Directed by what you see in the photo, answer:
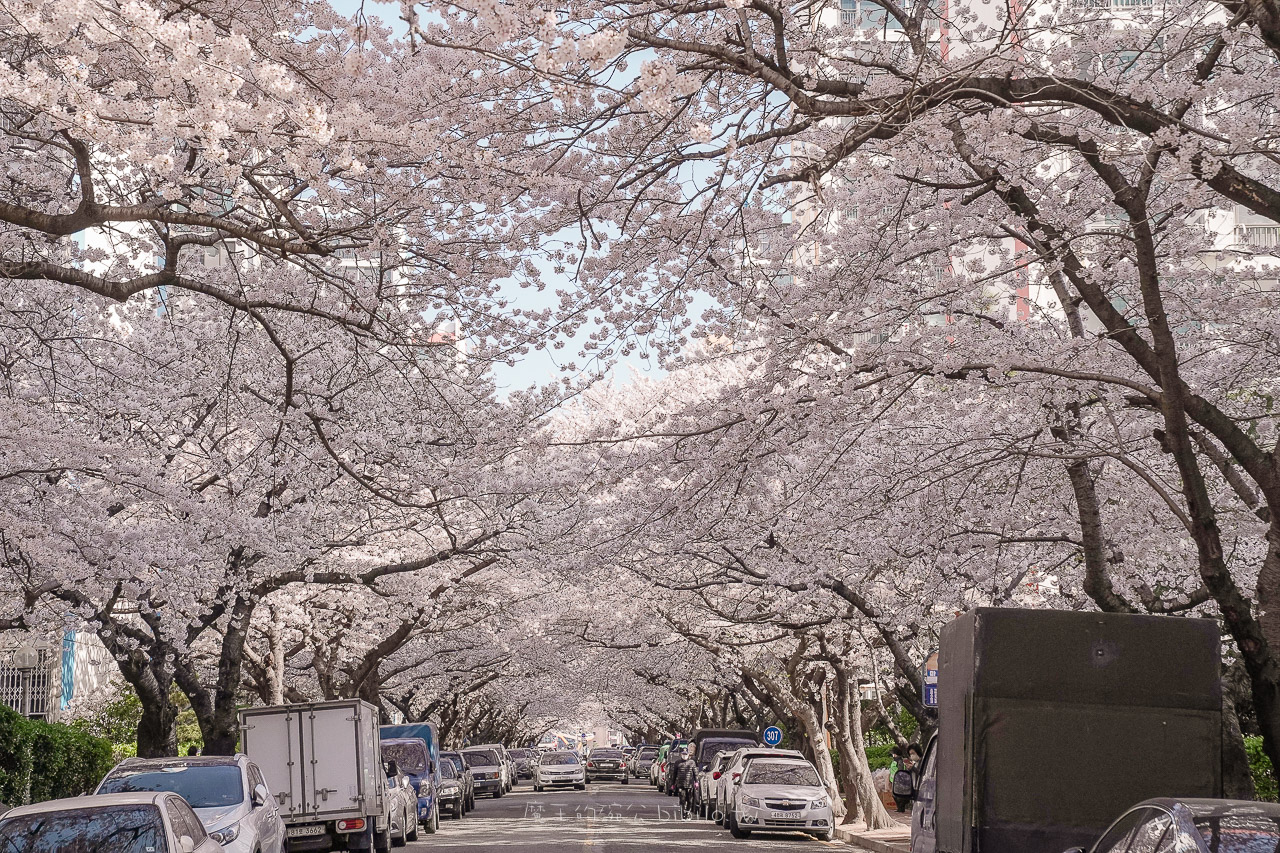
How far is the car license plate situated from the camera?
1950cm

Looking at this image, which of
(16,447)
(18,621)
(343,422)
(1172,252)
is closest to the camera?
(1172,252)

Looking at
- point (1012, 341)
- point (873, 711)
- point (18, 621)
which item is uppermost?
point (1012, 341)

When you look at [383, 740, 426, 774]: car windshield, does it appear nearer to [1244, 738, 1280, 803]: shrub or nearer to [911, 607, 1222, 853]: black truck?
[1244, 738, 1280, 803]: shrub

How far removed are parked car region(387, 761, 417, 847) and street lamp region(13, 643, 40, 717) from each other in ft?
42.2

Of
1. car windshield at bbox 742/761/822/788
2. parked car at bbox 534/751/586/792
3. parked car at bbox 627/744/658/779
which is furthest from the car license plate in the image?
parked car at bbox 627/744/658/779

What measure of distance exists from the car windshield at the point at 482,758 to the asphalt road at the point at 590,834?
10.7 m

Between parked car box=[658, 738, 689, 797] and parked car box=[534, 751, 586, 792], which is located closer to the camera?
parked car box=[658, 738, 689, 797]

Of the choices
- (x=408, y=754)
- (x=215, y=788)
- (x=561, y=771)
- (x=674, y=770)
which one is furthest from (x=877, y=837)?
(x=561, y=771)

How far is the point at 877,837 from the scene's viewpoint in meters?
23.5

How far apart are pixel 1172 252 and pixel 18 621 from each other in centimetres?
1529

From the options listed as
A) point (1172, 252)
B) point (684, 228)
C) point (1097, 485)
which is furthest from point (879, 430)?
point (684, 228)

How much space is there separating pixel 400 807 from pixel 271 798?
29.8 ft

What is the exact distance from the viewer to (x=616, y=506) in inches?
978

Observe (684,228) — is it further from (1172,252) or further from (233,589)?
(233,589)
